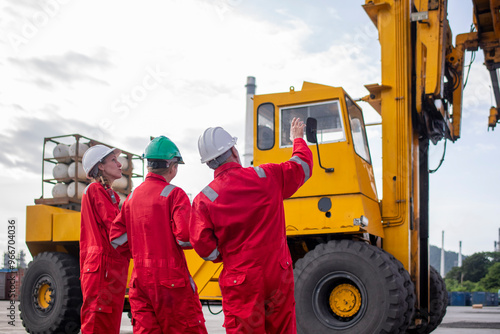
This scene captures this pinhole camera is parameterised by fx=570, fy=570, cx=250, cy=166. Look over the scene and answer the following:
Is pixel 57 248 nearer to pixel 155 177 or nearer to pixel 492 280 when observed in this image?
pixel 155 177

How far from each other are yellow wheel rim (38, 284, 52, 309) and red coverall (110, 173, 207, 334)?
5.19m

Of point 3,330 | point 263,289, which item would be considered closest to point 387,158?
point 263,289

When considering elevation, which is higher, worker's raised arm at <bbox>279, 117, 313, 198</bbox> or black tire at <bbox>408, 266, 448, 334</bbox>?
worker's raised arm at <bbox>279, 117, 313, 198</bbox>

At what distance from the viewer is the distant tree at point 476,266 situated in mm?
43688

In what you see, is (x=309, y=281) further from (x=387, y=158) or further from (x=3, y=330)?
(x=3, y=330)

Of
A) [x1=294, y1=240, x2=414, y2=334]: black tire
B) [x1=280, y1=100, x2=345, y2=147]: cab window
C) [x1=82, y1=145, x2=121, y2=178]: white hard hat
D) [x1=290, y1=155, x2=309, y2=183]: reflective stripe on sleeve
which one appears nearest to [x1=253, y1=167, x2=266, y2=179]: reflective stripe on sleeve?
[x1=290, y1=155, x2=309, y2=183]: reflective stripe on sleeve

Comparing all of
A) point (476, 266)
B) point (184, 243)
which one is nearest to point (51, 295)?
point (184, 243)

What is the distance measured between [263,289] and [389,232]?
417 cm

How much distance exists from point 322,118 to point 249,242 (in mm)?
3934

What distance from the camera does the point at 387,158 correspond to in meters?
7.25

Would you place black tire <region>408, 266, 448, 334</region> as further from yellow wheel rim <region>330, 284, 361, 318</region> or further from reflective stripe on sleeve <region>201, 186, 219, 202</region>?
reflective stripe on sleeve <region>201, 186, 219, 202</region>

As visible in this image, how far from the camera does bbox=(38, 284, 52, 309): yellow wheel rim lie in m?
8.41

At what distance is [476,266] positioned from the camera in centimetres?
4438

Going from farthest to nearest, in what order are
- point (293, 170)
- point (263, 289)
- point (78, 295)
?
point (78, 295) → point (293, 170) → point (263, 289)
